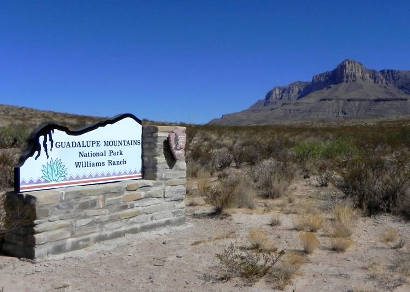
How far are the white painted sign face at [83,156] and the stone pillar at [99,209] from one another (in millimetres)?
175

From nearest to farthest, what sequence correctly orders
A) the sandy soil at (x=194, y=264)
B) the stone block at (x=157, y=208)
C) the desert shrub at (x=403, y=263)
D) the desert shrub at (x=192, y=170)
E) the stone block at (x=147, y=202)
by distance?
the sandy soil at (x=194, y=264), the desert shrub at (x=403, y=263), the stone block at (x=147, y=202), the stone block at (x=157, y=208), the desert shrub at (x=192, y=170)

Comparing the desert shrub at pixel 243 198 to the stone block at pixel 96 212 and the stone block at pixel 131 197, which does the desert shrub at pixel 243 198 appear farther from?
the stone block at pixel 96 212

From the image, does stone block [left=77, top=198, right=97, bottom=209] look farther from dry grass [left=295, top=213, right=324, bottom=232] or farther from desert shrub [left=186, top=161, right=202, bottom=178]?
desert shrub [left=186, top=161, right=202, bottom=178]

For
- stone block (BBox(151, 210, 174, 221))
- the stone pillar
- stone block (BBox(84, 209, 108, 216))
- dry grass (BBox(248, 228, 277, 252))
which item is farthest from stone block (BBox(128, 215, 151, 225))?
dry grass (BBox(248, 228, 277, 252))

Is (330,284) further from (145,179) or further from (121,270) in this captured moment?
(145,179)

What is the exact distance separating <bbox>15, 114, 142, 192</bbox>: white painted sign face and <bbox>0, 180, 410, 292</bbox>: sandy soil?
107 cm

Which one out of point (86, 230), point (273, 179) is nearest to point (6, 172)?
point (86, 230)

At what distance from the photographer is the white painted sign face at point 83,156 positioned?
655 cm

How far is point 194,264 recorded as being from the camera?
254 inches

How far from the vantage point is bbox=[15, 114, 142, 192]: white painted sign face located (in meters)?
6.55

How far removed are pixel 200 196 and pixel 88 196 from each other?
5.07m

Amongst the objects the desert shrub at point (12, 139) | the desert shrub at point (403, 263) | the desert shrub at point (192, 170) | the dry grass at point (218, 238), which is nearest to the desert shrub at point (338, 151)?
the desert shrub at point (192, 170)

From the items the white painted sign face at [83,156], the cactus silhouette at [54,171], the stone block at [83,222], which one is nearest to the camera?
the white painted sign face at [83,156]

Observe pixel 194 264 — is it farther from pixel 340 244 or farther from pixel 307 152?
pixel 307 152
